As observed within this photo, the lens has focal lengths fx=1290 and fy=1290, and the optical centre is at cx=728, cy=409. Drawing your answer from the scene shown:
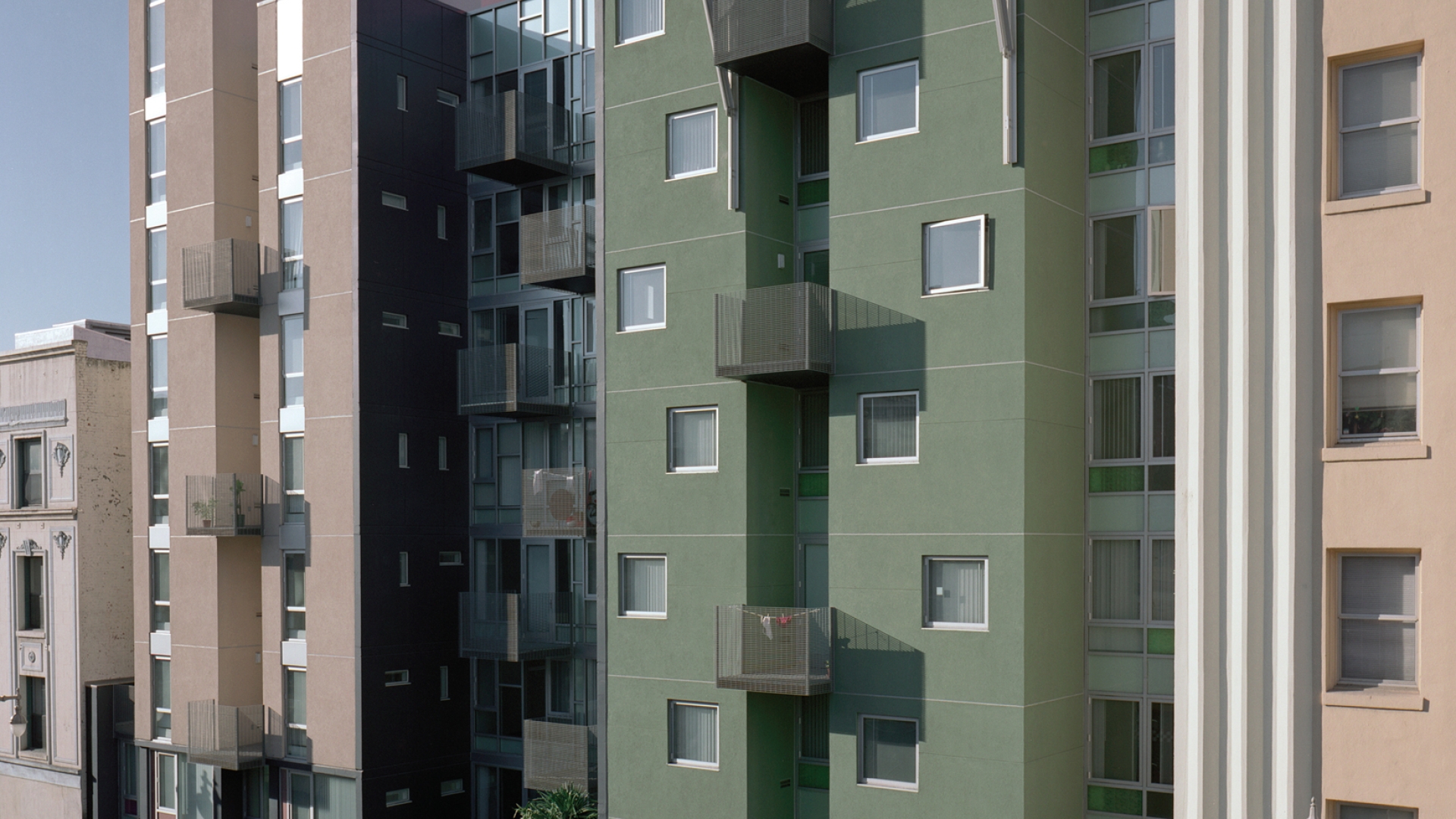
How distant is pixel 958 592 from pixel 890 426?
260 centimetres

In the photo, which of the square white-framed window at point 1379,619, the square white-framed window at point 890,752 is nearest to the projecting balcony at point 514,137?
the square white-framed window at point 890,752

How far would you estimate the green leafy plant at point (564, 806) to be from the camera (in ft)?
75.9

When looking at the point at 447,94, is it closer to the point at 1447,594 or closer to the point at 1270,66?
the point at 1270,66

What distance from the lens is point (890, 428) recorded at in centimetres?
1911

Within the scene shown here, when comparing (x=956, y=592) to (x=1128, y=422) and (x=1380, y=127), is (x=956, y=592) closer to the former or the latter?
(x=1128, y=422)

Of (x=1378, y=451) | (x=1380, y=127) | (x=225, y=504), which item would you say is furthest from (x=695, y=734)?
(x=1380, y=127)

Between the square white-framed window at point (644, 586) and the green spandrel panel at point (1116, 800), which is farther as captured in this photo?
the square white-framed window at point (644, 586)

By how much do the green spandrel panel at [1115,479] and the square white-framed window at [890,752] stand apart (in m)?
4.38

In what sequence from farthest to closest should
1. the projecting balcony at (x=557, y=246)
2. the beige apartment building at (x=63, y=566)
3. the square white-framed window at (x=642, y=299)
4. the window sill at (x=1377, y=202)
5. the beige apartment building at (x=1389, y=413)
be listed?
the beige apartment building at (x=63, y=566)
the projecting balcony at (x=557, y=246)
the square white-framed window at (x=642, y=299)
the window sill at (x=1377, y=202)
the beige apartment building at (x=1389, y=413)

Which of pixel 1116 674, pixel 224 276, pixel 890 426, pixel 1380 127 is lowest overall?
pixel 1116 674

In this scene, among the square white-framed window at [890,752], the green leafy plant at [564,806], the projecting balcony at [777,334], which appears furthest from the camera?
the green leafy plant at [564,806]

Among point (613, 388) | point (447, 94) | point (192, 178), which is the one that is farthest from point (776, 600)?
point (192, 178)

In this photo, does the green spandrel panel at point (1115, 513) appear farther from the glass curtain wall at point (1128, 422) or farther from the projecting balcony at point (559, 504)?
→ the projecting balcony at point (559, 504)

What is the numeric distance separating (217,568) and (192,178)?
340 inches
